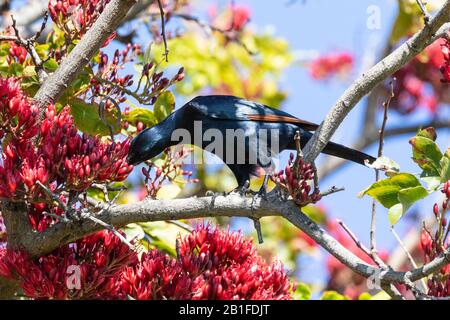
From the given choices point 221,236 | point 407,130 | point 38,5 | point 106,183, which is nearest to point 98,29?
point 106,183

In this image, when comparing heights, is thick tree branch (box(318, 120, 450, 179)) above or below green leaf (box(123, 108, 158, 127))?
above

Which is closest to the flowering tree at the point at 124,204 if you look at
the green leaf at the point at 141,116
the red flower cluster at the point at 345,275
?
the green leaf at the point at 141,116

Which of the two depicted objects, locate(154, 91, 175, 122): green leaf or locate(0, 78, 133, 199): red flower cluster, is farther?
locate(154, 91, 175, 122): green leaf

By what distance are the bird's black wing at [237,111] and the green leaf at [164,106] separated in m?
0.52

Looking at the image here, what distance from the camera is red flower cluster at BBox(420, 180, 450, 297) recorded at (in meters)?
2.94

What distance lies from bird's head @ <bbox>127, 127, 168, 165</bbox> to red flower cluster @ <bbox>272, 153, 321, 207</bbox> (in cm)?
160

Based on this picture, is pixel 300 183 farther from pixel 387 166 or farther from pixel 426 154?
pixel 426 154

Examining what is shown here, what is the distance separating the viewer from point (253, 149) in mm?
4754

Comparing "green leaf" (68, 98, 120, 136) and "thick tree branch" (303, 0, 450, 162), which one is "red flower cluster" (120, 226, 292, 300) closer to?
"thick tree branch" (303, 0, 450, 162)

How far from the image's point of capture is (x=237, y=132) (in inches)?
194

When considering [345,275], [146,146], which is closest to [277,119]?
[146,146]

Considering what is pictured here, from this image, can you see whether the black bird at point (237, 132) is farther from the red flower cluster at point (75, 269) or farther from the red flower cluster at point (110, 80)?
the red flower cluster at point (75, 269)

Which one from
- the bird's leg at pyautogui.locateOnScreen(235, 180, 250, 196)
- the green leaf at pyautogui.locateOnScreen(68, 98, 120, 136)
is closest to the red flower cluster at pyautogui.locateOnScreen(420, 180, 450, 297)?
the bird's leg at pyautogui.locateOnScreen(235, 180, 250, 196)

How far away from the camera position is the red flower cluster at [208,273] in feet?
9.38
